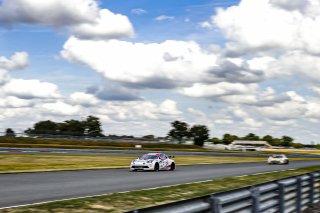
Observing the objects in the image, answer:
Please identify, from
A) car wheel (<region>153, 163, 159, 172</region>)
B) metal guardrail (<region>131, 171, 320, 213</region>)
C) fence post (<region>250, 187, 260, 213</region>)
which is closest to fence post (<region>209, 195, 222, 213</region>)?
metal guardrail (<region>131, 171, 320, 213</region>)

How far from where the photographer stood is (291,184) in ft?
33.7

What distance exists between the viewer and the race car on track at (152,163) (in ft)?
92.6

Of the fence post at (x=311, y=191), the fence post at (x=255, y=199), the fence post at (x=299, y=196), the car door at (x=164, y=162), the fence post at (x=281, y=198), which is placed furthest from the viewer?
the car door at (x=164, y=162)

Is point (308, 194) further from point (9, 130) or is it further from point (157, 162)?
point (9, 130)

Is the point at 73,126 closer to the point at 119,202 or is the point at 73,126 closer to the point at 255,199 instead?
the point at 119,202

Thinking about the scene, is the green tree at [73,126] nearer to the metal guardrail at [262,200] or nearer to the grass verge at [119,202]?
the grass verge at [119,202]

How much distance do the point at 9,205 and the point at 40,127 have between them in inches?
6329

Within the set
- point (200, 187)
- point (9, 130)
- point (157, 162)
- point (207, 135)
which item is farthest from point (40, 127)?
point (200, 187)

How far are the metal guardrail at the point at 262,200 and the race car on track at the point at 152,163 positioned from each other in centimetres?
1566

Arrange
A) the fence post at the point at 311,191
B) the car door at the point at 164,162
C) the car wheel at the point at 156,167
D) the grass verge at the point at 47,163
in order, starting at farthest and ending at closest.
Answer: the car door at the point at 164,162 < the car wheel at the point at 156,167 < the grass verge at the point at 47,163 < the fence post at the point at 311,191

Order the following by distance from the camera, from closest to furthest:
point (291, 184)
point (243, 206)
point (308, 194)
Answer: point (243, 206)
point (291, 184)
point (308, 194)

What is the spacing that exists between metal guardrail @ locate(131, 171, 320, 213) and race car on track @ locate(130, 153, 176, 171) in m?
15.7

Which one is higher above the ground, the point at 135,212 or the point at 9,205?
the point at 135,212

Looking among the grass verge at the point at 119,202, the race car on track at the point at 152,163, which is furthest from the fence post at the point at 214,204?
the race car on track at the point at 152,163
